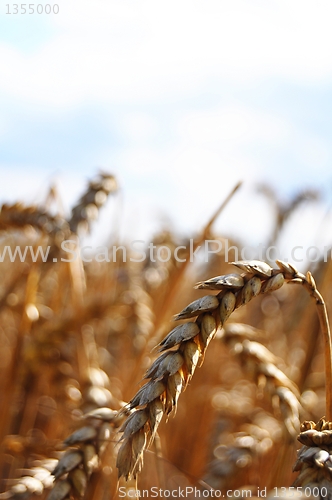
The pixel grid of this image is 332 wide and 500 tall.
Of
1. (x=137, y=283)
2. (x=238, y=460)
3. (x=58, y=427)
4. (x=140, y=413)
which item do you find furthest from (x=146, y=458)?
(x=140, y=413)

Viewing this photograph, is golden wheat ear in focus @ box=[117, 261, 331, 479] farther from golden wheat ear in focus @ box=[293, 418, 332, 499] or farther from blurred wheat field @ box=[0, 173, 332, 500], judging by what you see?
golden wheat ear in focus @ box=[293, 418, 332, 499]

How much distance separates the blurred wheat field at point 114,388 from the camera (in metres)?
1.11

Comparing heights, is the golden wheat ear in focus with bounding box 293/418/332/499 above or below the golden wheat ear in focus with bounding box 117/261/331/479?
below

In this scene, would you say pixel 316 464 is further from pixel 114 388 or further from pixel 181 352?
pixel 114 388

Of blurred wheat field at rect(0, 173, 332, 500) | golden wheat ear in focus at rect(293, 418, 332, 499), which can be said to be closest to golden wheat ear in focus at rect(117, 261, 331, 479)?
blurred wheat field at rect(0, 173, 332, 500)

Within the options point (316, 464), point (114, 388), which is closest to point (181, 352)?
point (316, 464)

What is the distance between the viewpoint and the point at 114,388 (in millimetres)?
2004

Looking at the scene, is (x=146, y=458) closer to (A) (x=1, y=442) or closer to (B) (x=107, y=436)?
(A) (x=1, y=442)

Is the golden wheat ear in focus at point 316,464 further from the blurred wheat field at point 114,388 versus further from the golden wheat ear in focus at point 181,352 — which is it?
the golden wheat ear in focus at point 181,352

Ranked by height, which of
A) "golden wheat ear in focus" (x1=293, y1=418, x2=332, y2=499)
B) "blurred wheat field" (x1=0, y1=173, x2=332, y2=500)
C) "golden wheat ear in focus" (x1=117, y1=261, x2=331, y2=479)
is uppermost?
"golden wheat ear in focus" (x1=117, y1=261, x2=331, y2=479)

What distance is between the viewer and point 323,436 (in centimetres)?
75

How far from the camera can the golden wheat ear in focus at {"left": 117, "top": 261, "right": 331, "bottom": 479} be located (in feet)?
2.40

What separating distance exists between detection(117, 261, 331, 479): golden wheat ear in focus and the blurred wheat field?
2.0 inches

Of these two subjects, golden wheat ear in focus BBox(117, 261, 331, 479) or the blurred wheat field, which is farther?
the blurred wheat field
